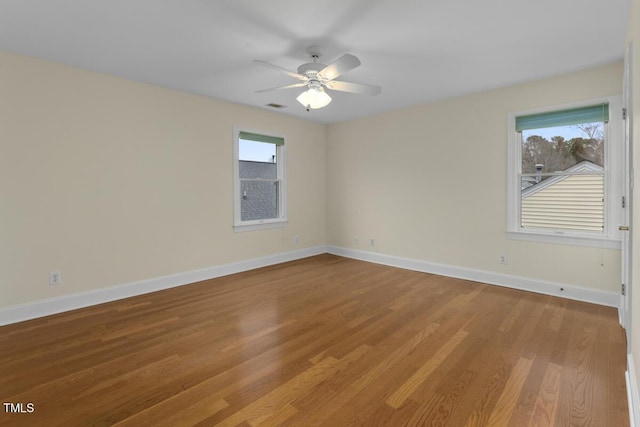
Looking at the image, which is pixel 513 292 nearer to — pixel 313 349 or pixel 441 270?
pixel 441 270

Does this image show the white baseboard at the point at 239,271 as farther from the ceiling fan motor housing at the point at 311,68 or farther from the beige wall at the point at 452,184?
the ceiling fan motor housing at the point at 311,68

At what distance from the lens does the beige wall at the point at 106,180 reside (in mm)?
2922

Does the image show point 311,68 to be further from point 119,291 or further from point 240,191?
point 119,291

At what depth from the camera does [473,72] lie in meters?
3.36

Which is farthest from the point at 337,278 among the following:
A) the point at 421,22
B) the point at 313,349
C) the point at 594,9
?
the point at 594,9

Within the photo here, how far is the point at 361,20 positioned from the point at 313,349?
2.55m

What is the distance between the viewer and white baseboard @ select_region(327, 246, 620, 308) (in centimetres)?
327

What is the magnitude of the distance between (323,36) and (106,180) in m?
2.80

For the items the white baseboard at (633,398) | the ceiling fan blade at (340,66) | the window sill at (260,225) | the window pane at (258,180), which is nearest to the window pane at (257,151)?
the window pane at (258,180)

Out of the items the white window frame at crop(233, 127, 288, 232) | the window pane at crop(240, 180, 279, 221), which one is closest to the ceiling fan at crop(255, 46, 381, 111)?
the white window frame at crop(233, 127, 288, 232)

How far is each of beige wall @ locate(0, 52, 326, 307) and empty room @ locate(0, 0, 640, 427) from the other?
22mm

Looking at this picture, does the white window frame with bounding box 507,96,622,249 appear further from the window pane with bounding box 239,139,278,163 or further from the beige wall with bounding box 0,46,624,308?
the window pane with bounding box 239,139,278,163

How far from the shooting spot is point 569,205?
348 centimetres

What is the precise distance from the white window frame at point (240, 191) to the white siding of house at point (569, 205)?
3.50 metres
